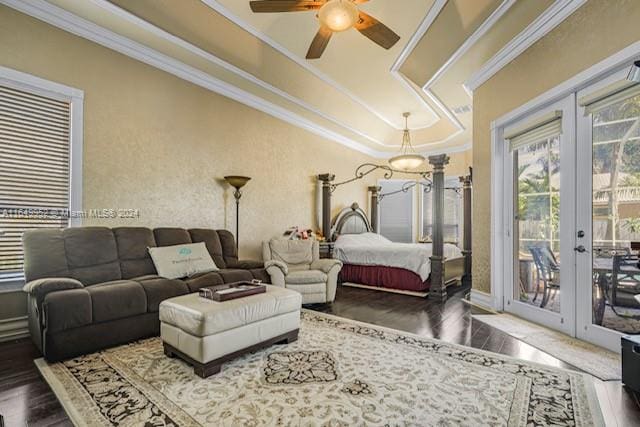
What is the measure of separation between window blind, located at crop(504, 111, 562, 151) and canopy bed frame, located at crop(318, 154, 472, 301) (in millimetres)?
1165

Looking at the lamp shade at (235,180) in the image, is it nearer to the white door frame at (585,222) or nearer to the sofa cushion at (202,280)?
the sofa cushion at (202,280)

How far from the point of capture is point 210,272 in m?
3.70

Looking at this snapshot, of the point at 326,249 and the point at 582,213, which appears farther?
the point at 326,249

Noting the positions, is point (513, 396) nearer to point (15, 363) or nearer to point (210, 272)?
point (210, 272)

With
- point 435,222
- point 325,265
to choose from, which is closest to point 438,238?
point 435,222

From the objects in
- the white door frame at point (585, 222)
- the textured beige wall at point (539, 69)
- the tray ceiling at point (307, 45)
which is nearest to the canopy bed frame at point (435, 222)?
the textured beige wall at point (539, 69)

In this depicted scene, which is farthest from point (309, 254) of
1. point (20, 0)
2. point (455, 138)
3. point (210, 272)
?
point (455, 138)

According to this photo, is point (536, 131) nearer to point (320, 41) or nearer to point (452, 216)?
point (320, 41)

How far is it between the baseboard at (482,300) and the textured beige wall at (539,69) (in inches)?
3.4

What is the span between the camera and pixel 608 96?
2715 mm

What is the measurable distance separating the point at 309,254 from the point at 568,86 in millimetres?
3660

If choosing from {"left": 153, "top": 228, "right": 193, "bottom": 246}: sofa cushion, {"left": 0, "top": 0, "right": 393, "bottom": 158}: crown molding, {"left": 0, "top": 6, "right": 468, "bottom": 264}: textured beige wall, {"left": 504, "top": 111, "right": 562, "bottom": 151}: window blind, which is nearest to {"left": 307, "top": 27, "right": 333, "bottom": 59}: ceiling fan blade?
{"left": 0, "top": 0, "right": 393, "bottom": 158}: crown molding

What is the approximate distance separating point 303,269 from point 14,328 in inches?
122

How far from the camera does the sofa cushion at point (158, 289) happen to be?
301 centimetres
